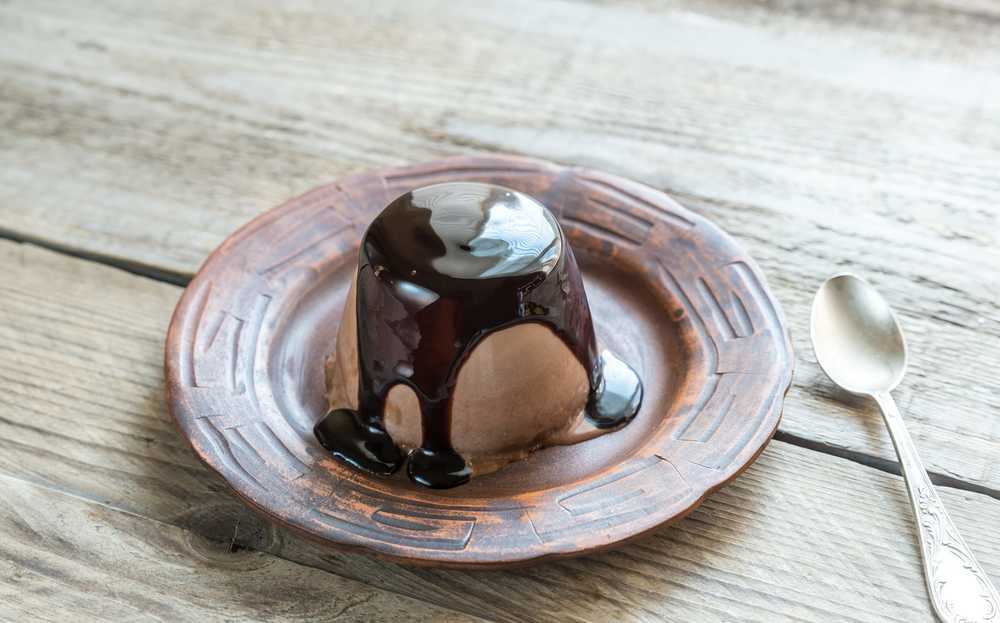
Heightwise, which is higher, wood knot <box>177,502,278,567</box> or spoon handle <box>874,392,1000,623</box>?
spoon handle <box>874,392,1000,623</box>

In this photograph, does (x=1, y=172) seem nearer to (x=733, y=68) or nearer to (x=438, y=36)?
(x=438, y=36)

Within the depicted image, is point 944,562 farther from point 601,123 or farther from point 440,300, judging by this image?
point 601,123

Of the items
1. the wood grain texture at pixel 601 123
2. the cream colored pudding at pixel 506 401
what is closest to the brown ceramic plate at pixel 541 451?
the cream colored pudding at pixel 506 401

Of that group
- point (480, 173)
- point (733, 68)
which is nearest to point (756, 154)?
point (733, 68)

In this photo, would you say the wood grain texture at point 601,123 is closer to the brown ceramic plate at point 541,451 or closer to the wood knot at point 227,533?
the brown ceramic plate at point 541,451

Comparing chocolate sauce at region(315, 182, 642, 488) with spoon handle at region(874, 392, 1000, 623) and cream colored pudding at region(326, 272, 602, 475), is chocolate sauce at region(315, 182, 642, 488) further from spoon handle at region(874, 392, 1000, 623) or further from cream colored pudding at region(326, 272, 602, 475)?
spoon handle at region(874, 392, 1000, 623)

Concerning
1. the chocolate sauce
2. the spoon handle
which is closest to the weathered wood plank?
the chocolate sauce
